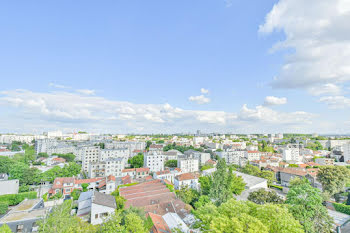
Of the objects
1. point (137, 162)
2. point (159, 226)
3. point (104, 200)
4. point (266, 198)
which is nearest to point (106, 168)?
point (137, 162)

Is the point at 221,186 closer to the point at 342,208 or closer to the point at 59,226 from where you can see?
the point at 342,208

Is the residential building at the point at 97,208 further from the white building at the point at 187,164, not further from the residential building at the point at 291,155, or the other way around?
the residential building at the point at 291,155

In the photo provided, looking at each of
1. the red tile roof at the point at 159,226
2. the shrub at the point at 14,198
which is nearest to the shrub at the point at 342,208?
the red tile roof at the point at 159,226

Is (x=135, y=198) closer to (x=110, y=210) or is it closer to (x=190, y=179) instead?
(x=110, y=210)

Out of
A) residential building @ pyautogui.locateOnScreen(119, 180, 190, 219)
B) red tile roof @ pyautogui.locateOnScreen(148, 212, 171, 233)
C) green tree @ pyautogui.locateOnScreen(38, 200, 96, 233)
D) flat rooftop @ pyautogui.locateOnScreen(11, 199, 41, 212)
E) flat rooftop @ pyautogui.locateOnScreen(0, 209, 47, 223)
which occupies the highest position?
green tree @ pyautogui.locateOnScreen(38, 200, 96, 233)

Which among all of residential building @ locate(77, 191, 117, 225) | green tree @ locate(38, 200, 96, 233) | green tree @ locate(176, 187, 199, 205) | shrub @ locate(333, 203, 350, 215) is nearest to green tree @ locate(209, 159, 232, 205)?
green tree @ locate(176, 187, 199, 205)

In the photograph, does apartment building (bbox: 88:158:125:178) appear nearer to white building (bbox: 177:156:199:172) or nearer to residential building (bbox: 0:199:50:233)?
white building (bbox: 177:156:199:172)

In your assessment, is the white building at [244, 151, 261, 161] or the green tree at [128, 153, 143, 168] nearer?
the green tree at [128, 153, 143, 168]
